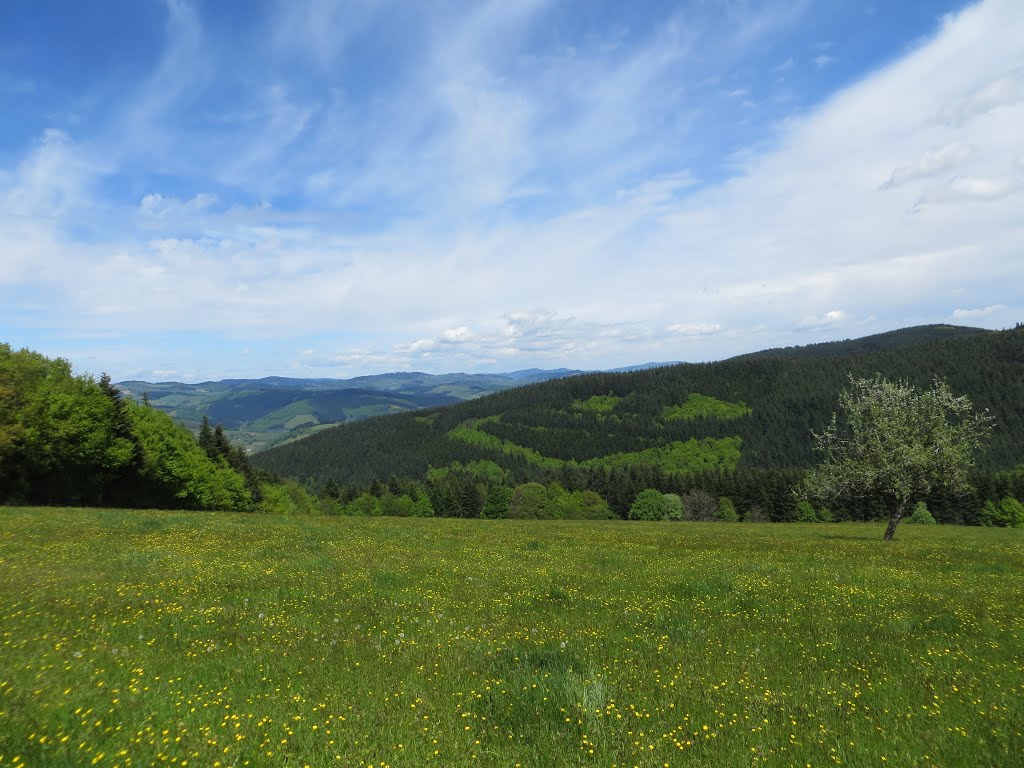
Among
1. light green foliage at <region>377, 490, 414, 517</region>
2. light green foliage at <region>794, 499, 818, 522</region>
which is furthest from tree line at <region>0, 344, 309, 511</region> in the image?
light green foliage at <region>794, 499, 818, 522</region>

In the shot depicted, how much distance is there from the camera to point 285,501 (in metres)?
97.7

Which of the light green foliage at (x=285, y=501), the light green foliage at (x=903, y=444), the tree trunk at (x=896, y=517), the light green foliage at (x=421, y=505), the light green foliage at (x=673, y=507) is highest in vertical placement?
the light green foliage at (x=903, y=444)

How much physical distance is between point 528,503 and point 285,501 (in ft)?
196

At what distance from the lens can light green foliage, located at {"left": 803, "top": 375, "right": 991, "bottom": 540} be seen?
111ft

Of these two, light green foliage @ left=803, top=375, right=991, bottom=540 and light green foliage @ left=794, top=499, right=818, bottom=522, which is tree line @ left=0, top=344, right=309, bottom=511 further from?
light green foliage @ left=794, top=499, right=818, bottom=522

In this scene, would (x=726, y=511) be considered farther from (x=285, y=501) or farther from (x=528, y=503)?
(x=285, y=501)

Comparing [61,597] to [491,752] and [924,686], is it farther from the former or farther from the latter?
[924,686]

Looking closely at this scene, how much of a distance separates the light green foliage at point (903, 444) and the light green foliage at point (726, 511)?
98.3 m

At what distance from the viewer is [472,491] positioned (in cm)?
14012

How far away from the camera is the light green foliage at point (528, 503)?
436ft

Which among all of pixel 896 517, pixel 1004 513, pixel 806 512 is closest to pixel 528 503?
pixel 806 512

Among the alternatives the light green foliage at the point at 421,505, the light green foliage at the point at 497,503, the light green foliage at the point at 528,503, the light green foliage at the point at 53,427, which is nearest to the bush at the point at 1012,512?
the light green foliage at the point at 528,503

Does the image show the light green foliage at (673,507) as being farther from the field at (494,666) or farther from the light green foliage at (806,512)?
the field at (494,666)

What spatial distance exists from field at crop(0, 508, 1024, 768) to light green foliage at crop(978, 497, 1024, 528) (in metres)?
113
